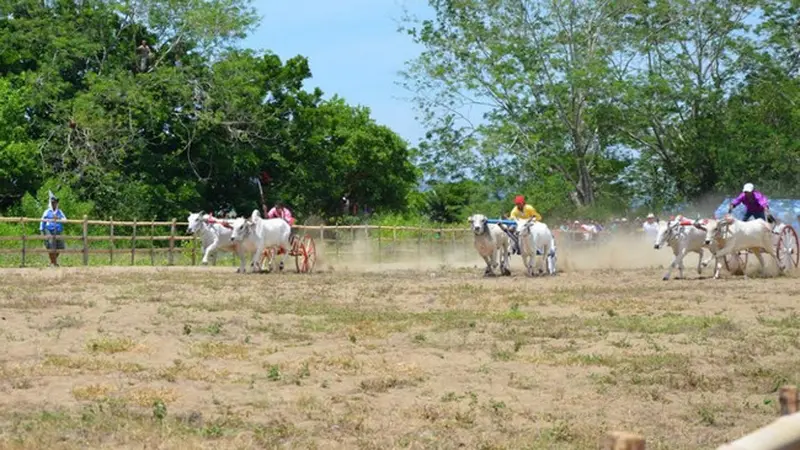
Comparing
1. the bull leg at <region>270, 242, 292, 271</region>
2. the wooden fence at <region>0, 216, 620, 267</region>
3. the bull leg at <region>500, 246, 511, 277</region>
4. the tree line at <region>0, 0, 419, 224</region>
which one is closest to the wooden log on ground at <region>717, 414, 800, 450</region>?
the bull leg at <region>500, 246, 511, 277</region>

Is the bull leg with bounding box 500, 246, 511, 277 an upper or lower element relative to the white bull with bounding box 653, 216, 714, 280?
lower

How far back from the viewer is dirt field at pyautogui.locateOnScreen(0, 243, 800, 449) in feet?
28.8

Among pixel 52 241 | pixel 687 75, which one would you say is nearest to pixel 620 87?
pixel 687 75

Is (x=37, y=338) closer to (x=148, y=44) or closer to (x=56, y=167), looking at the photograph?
(x=56, y=167)

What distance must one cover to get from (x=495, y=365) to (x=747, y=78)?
38.1m

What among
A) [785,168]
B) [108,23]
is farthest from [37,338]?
[785,168]

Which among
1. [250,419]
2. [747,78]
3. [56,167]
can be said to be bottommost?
[250,419]

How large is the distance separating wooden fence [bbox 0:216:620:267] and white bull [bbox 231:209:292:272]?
16.4 feet

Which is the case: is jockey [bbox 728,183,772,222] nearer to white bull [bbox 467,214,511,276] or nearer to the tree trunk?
white bull [bbox 467,214,511,276]

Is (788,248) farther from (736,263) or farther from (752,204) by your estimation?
(752,204)

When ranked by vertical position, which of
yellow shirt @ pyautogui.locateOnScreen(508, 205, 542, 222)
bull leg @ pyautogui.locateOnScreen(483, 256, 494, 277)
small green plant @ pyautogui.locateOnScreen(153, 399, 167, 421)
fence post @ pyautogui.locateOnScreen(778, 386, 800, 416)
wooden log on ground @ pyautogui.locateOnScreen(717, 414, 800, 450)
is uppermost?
yellow shirt @ pyautogui.locateOnScreen(508, 205, 542, 222)

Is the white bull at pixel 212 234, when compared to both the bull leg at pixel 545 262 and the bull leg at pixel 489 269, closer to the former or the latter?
the bull leg at pixel 489 269

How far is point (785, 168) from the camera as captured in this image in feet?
148

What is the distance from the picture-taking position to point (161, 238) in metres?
33.5
